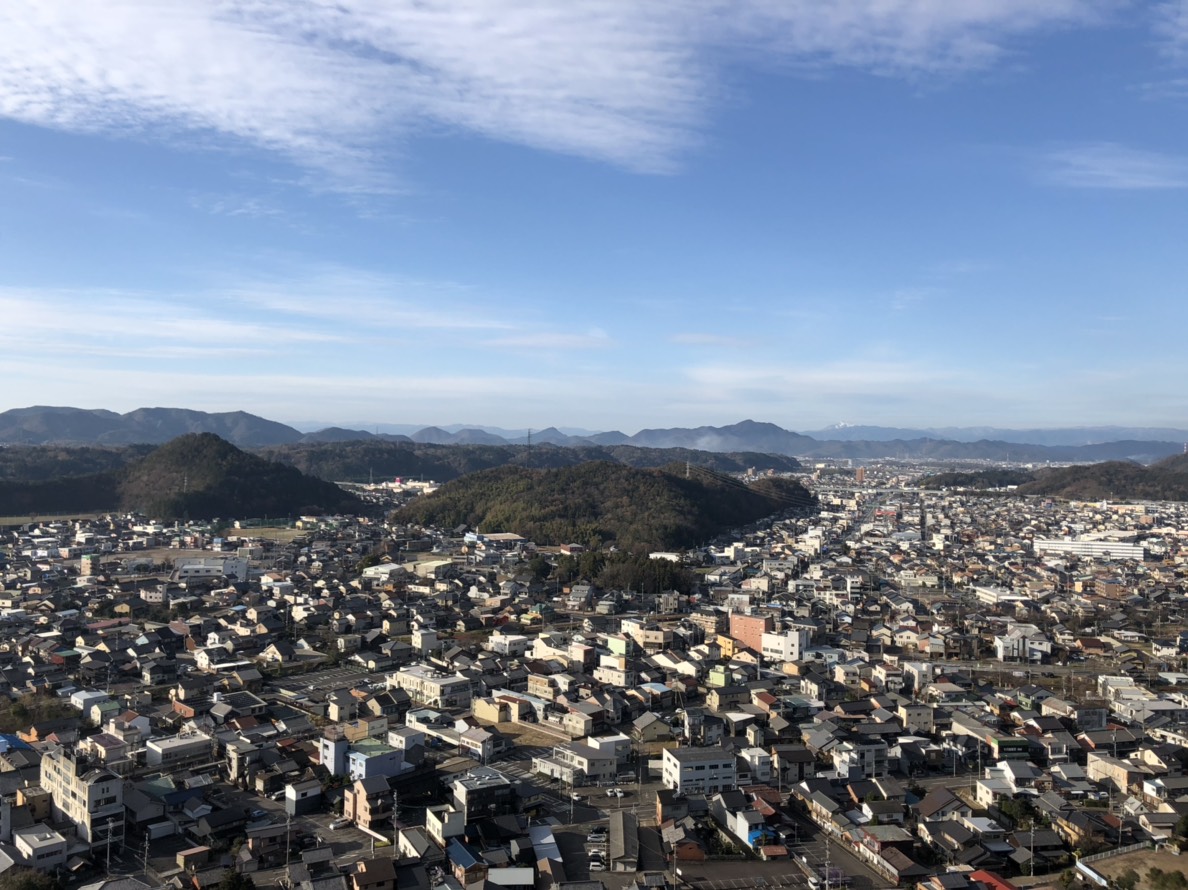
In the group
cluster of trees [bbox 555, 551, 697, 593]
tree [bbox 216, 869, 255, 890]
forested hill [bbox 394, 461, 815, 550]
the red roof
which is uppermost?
forested hill [bbox 394, 461, 815, 550]

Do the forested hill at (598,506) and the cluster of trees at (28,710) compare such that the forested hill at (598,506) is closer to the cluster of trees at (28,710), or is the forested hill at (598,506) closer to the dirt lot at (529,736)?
the dirt lot at (529,736)

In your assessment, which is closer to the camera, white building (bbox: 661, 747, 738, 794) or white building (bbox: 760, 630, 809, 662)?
white building (bbox: 661, 747, 738, 794)

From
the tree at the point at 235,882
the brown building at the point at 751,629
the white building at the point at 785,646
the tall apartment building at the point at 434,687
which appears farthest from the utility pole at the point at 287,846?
the brown building at the point at 751,629

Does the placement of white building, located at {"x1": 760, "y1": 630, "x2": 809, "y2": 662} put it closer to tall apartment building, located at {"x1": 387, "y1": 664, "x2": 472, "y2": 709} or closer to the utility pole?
tall apartment building, located at {"x1": 387, "y1": 664, "x2": 472, "y2": 709}

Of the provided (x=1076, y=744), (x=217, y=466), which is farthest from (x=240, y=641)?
(x=217, y=466)

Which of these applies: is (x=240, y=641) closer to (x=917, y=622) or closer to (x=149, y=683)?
(x=149, y=683)

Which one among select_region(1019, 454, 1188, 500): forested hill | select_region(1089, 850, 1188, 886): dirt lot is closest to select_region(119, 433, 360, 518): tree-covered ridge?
select_region(1089, 850, 1188, 886): dirt lot
